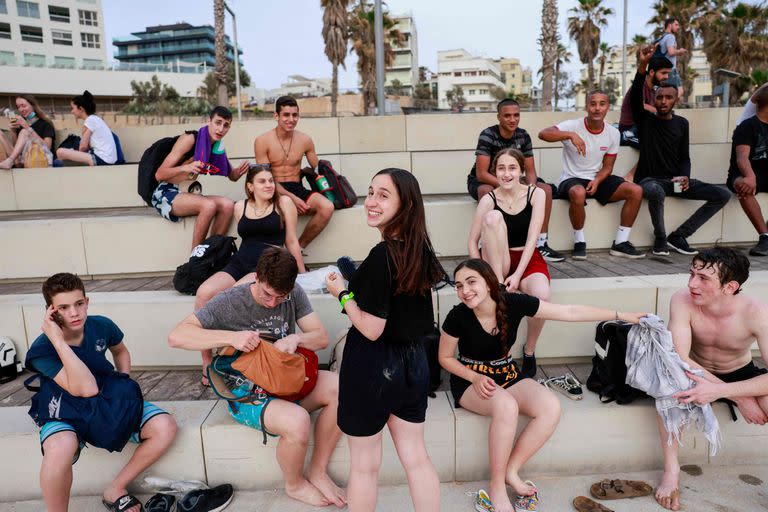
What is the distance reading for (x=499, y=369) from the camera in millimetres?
2639

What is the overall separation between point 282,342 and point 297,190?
7.54 ft

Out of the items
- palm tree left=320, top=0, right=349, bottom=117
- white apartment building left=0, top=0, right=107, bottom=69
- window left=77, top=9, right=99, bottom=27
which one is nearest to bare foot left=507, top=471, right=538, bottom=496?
palm tree left=320, top=0, right=349, bottom=117

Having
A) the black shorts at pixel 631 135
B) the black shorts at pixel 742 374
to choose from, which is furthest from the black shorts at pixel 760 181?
the black shorts at pixel 742 374

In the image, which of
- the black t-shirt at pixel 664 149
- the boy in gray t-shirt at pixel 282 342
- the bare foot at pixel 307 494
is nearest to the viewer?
the boy in gray t-shirt at pixel 282 342

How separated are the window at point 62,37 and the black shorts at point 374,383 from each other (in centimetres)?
5821

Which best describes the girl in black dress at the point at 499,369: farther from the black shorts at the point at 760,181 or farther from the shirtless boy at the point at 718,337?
the black shorts at the point at 760,181

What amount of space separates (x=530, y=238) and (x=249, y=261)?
185cm

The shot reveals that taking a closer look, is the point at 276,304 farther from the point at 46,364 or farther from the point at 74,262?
the point at 74,262

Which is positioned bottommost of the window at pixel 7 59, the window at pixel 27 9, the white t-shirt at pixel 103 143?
the white t-shirt at pixel 103 143

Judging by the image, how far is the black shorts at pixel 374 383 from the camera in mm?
1892

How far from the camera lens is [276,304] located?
254 centimetres

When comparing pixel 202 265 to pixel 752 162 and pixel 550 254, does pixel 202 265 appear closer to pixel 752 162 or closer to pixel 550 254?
pixel 550 254

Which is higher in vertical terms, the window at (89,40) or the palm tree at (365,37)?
the window at (89,40)

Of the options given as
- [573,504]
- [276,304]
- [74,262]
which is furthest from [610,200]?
[74,262]
